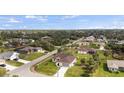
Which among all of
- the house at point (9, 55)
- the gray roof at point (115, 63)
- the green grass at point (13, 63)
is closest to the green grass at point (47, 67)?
the green grass at point (13, 63)

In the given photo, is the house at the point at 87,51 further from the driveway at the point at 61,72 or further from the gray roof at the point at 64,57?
the driveway at the point at 61,72

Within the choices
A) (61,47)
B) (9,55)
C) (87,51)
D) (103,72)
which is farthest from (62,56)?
(9,55)

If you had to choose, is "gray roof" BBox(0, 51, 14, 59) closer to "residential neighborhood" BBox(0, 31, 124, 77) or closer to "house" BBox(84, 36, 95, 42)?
"residential neighborhood" BBox(0, 31, 124, 77)

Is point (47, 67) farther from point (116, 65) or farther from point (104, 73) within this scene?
point (116, 65)

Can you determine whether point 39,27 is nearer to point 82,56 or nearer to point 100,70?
point 82,56
